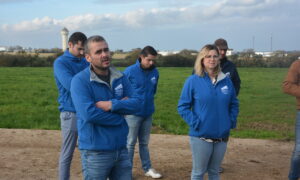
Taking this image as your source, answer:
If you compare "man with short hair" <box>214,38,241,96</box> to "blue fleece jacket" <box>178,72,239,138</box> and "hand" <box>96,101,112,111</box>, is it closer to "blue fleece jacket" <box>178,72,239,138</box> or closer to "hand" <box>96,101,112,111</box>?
"blue fleece jacket" <box>178,72,239,138</box>

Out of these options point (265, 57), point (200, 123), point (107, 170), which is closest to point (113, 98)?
point (107, 170)

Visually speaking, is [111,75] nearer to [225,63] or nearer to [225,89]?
[225,89]

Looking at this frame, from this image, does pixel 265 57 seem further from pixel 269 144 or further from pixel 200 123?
pixel 200 123

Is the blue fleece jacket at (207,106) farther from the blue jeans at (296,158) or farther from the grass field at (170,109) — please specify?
the grass field at (170,109)

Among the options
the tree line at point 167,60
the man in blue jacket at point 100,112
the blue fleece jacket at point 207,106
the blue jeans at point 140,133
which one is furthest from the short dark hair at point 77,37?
the tree line at point 167,60

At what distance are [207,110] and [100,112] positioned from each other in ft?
4.11

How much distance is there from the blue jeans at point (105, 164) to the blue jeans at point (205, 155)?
2.97 ft

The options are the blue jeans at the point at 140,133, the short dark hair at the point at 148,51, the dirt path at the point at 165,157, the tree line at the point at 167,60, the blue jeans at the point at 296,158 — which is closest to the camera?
the blue jeans at the point at 296,158

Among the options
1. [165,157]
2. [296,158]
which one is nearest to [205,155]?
[296,158]

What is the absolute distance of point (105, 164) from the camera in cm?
Result: 340

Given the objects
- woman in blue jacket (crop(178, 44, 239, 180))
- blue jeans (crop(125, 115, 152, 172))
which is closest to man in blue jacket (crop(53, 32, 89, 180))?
blue jeans (crop(125, 115, 152, 172))

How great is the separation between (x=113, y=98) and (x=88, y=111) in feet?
1.04

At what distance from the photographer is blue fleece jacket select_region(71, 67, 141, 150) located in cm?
330

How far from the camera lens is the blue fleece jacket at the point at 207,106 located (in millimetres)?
3988
